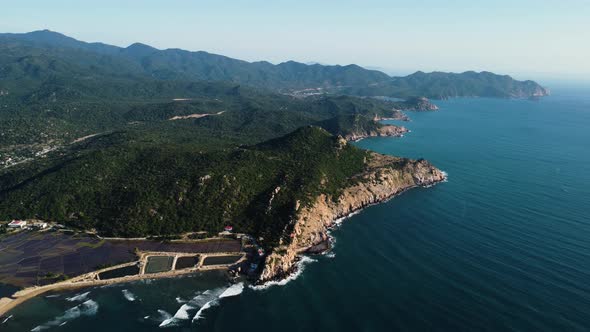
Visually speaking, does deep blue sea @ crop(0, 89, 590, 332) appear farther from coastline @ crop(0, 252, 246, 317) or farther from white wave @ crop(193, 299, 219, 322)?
coastline @ crop(0, 252, 246, 317)

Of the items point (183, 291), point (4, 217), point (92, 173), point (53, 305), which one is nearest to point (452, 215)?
point (183, 291)

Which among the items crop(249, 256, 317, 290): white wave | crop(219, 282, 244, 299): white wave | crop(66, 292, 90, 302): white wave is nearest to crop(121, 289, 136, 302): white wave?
crop(66, 292, 90, 302): white wave

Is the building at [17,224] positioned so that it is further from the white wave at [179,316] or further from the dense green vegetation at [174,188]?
the white wave at [179,316]

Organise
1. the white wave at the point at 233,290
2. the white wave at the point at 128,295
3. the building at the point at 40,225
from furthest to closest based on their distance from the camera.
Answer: the building at the point at 40,225 < the white wave at the point at 233,290 < the white wave at the point at 128,295

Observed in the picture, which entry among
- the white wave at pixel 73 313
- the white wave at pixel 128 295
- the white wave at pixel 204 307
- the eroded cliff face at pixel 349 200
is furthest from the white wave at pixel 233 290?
Result: the white wave at pixel 73 313

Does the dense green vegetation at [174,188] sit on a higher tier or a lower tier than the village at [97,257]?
higher
